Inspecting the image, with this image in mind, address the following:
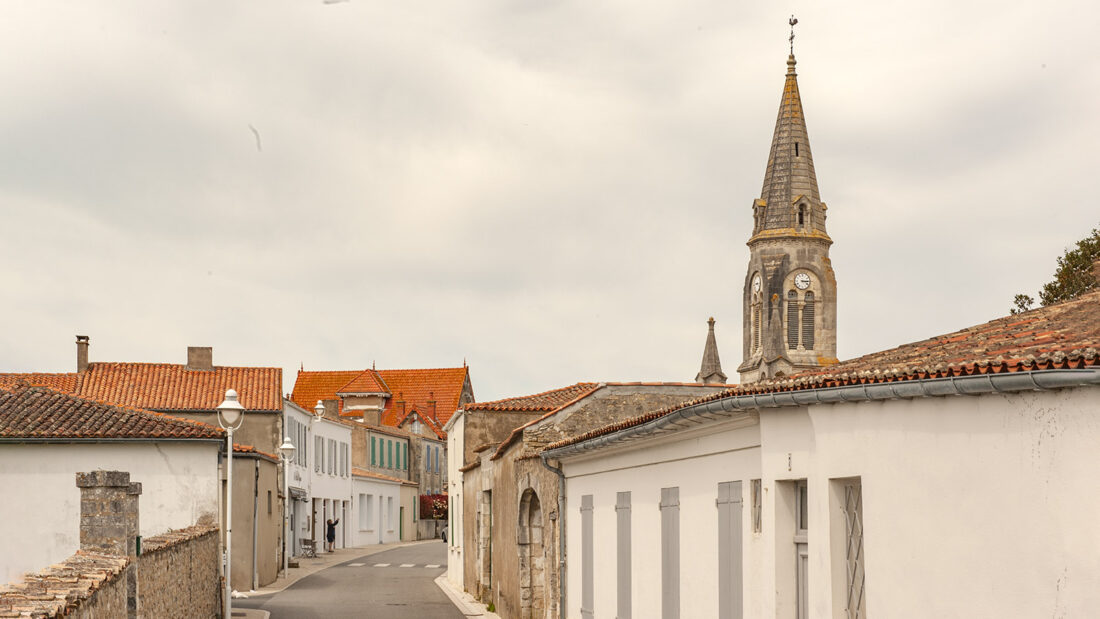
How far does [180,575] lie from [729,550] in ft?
22.6

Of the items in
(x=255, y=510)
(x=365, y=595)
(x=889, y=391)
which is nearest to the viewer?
(x=889, y=391)

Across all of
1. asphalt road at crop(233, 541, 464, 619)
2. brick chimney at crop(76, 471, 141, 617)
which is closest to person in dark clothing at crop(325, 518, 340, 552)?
asphalt road at crop(233, 541, 464, 619)

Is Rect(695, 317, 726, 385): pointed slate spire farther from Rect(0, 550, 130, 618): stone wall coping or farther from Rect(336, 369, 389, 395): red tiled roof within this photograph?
Rect(0, 550, 130, 618): stone wall coping

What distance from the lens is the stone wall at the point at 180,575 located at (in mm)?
11680

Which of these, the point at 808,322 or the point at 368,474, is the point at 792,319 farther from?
the point at 368,474

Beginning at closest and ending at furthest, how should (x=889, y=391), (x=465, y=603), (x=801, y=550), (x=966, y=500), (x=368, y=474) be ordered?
1. (x=966, y=500)
2. (x=889, y=391)
3. (x=801, y=550)
4. (x=465, y=603)
5. (x=368, y=474)

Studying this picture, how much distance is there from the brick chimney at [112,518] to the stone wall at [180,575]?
253 millimetres

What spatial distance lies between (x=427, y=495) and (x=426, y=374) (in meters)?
19.7

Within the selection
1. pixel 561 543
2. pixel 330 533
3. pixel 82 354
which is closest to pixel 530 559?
pixel 561 543

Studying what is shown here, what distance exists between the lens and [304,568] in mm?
40906

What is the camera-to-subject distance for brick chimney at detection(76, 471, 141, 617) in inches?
425

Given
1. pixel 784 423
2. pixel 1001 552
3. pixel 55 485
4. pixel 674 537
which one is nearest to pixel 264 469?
pixel 55 485

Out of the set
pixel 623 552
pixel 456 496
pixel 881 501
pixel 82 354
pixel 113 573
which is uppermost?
pixel 82 354

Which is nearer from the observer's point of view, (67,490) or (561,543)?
(561,543)
